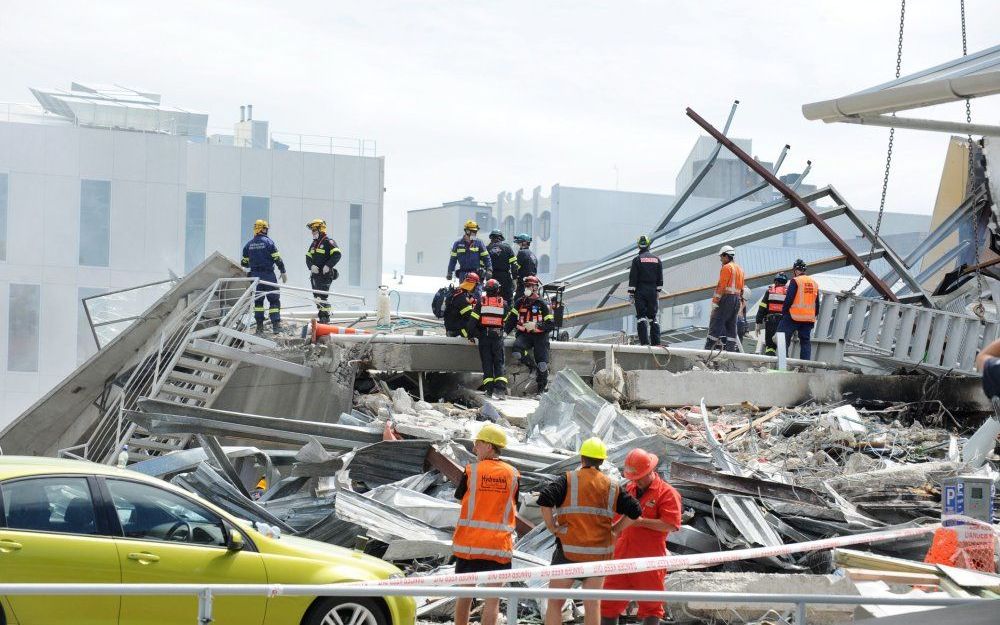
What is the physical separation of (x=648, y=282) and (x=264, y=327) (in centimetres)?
572

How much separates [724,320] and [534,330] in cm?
398

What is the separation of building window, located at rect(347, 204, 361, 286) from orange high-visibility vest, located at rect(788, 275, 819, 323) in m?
26.0

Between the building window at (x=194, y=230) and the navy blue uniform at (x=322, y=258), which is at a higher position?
the building window at (x=194, y=230)

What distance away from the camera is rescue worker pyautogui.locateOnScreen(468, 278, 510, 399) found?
16.1 m

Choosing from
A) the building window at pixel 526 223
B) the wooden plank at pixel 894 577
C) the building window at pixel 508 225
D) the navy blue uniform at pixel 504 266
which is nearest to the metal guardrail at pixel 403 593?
the wooden plank at pixel 894 577

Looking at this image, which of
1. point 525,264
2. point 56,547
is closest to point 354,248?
point 525,264

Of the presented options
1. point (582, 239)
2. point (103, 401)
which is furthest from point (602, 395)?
point (582, 239)

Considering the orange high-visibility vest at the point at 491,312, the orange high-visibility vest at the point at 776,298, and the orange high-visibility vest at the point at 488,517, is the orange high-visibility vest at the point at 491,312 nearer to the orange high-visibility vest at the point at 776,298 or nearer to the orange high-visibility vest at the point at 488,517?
the orange high-visibility vest at the point at 776,298

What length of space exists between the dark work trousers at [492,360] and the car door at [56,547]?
990 centimetres

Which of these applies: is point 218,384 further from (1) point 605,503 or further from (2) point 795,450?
(1) point 605,503

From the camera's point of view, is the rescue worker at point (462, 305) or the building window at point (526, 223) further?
the building window at point (526, 223)

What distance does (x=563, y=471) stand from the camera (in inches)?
451

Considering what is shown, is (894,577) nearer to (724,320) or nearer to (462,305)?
(462,305)

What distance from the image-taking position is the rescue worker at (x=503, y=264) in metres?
18.8
